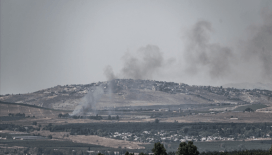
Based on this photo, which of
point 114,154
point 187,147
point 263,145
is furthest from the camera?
point 263,145

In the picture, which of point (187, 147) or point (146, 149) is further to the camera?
point (146, 149)

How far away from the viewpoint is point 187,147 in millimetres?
100188

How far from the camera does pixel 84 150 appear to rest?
199 m

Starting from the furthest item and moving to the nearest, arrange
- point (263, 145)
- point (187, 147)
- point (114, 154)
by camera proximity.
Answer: point (263, 145)
point (114, 154)
point (187, 147)

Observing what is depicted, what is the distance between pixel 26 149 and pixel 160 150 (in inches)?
4422

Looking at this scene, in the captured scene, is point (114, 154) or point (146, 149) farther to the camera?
point (146, 149)

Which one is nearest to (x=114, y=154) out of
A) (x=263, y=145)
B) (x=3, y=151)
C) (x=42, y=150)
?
(x=42, y=150)

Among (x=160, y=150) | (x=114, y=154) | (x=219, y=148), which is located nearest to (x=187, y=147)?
(x=160, y=150)

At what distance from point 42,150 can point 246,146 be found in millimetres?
83428

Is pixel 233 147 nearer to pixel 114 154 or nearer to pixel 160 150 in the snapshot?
pixel 114 154

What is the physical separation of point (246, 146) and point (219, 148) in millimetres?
11273

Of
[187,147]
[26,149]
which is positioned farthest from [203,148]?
[187,147]

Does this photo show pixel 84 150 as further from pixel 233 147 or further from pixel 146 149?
pixel 233 147

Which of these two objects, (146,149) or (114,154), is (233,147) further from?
(114,154)
